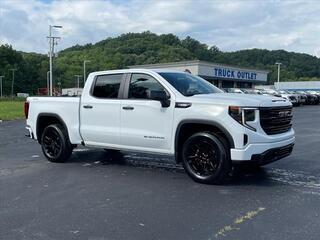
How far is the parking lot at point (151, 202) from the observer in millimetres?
5094

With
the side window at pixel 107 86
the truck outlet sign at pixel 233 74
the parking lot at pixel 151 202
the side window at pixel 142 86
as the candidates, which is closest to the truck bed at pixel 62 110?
the side window at pixel 107 86

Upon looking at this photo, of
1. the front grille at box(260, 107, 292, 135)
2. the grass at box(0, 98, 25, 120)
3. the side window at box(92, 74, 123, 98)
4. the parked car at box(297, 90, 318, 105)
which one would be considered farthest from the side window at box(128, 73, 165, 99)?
the parked car at box(297, 90, 318, 105)

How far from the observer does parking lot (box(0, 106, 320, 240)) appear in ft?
16.7

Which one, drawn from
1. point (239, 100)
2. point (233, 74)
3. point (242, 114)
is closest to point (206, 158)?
point (242, 114)

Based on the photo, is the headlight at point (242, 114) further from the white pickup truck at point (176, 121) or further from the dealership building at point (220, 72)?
the dealership building at point (220, 72)

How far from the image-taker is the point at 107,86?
8719mm

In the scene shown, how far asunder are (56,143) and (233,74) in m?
51.8

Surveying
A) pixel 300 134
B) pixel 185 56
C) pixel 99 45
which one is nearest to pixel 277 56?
pixel 185 56

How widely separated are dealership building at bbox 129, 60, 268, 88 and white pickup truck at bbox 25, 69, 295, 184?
4068 centimetres

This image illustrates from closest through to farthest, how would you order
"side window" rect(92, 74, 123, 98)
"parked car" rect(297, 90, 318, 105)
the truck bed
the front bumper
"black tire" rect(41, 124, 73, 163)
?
1. the front bumper
2. "side window" rect(92, 74, 123, 98)
3. the truck bed
4. "black tire" rect(41, 124, 73, 163)
5. "parked car" rect(297, 90, 318, 105)

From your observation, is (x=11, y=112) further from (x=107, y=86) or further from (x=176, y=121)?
(x=176, y=121)

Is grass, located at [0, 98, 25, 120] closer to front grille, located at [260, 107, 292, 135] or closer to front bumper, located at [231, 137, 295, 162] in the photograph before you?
front grille, located at [260, 107, 292, 135]

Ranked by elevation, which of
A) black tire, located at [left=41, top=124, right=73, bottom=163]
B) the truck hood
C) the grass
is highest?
the truck hood

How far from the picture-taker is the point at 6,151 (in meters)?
11.4
